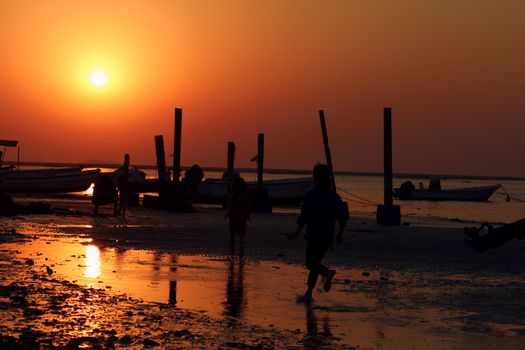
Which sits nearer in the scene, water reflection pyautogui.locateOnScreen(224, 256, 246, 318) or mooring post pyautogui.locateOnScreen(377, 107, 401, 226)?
water reflection pyautogui.locateOnScreen(224, 256, 246, 318)

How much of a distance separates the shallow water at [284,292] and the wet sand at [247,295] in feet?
0.06

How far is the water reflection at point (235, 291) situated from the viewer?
10.4 meters

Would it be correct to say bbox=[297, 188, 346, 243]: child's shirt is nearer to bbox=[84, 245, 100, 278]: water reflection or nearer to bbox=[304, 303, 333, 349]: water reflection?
bbox=[304, 303, 333, 349]: water reflection

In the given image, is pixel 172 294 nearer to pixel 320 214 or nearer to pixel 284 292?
pixel 284 292

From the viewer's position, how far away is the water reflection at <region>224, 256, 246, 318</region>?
10367 mm

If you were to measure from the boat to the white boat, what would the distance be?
103 ft

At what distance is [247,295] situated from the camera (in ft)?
38.4

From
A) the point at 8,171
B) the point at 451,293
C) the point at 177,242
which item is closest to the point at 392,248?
the point at 177,242

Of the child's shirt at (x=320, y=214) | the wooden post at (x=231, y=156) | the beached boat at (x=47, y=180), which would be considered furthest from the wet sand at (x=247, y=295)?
the beached boat at (x=47, y=180)

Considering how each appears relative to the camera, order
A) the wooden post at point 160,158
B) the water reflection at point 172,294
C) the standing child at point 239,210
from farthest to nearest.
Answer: the wooden post at point 160,158
the standing child at point 239,210
the water reflection at point 172,294

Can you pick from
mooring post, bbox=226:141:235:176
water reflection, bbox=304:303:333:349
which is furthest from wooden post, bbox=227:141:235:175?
water reflection, bbox=304:303:333:349

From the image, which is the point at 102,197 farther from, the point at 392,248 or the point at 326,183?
the point at 326,183

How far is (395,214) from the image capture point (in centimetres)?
2970

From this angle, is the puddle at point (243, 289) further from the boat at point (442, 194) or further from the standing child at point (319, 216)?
the boat at point (442, 194)
